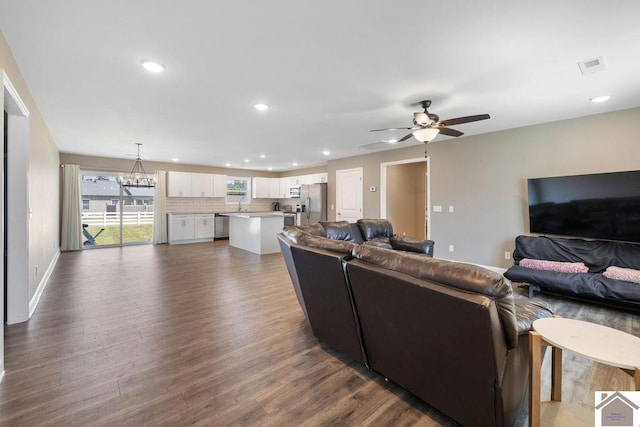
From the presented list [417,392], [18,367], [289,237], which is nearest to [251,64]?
[289,237]

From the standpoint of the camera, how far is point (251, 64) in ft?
8.38

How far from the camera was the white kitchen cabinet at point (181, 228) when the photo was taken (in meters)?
8.24

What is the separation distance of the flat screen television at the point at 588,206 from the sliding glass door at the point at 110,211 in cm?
926

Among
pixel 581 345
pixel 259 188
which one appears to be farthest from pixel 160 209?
pixel 581 345

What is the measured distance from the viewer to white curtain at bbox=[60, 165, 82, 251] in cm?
692

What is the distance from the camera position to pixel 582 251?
375 cm

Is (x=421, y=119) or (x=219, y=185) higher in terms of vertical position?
(x=421, y=119)

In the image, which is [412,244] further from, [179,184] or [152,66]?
[179,184]

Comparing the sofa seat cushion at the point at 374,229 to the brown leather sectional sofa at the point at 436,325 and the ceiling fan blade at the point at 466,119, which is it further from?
the brown leather sectional sofa at the point at 436,325

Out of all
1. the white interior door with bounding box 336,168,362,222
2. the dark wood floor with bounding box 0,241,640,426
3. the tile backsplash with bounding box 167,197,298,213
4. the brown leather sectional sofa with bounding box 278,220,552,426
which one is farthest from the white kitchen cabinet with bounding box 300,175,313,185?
the brown leather sectional sofa with bounding box 278,220,552,426

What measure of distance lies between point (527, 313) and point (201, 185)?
8899 mm

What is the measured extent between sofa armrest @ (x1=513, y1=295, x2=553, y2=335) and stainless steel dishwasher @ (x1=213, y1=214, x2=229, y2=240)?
28.3 feet

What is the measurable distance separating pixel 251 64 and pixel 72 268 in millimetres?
5261

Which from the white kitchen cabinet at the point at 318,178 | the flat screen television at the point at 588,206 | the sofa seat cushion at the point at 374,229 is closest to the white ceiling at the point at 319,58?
the flat screen television at the point at 588,206
